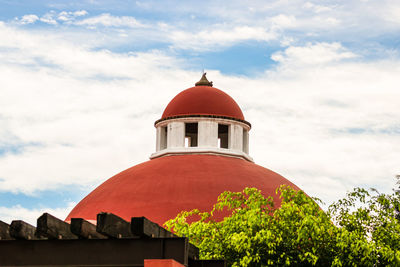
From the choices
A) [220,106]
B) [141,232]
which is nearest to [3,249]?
[141,232]

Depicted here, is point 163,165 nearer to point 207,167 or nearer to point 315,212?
point 207,167

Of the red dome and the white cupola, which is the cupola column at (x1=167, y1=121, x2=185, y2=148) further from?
the red dome

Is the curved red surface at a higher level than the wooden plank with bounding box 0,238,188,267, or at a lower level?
higher

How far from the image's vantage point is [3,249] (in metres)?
8.62

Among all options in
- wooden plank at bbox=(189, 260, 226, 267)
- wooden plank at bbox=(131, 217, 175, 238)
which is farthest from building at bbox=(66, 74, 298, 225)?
wooden plank at bbox=(131, 217, 175, 238)

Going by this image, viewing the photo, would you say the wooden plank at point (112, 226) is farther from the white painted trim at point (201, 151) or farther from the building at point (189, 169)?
the white painted trim at point (201, 151)

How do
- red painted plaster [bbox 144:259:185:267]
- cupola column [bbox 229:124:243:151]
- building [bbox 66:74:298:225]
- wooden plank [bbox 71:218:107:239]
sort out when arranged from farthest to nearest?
cupola column [bbox 229:124:243:151], building [bbox 66:74:298:225], wooden plank [bbox 71:218:107:239], red painted plaster [bbox 144:259:185:267]

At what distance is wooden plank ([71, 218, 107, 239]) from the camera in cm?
798

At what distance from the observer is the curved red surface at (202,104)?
26.1 metres

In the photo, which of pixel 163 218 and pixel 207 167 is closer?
pixel 163 218

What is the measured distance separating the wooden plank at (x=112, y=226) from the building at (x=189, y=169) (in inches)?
503

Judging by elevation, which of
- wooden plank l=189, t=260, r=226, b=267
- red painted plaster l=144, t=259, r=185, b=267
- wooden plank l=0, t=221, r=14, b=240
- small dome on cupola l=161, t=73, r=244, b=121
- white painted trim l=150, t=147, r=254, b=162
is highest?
small dome on cupola l=161, t=73, r=244, b=121

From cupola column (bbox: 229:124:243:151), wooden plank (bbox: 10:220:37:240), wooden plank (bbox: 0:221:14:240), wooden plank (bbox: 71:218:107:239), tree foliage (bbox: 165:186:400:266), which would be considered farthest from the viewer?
cupola column (bbox: 229:124:243:151)

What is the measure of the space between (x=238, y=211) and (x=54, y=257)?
8.43 meters
